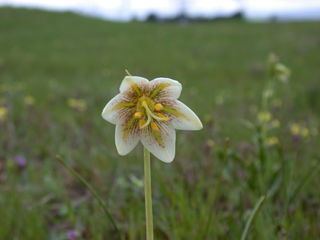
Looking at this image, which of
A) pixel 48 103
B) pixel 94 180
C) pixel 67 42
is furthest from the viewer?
pixel 67 42

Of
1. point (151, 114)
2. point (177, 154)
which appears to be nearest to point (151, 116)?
point (151, 114)

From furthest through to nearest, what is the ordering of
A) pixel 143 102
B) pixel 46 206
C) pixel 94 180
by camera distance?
pixel 94 180 < pixel 46 206 < pixel 143 102

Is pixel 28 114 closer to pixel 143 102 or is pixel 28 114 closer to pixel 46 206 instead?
pixel 46 206

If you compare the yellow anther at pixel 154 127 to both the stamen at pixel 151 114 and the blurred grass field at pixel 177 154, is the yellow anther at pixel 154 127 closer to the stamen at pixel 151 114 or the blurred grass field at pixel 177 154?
the stamen at pixel 151 114

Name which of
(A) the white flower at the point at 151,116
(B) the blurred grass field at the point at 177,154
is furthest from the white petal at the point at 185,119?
(B) the blurred grass field at the point at 177,154

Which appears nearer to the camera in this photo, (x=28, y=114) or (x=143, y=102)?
(x=143, y=102)

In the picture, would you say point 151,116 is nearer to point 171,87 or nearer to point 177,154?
point 171,87

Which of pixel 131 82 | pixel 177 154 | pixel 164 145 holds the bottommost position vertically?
pixel 177 154

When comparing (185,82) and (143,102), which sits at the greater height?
(143,102)

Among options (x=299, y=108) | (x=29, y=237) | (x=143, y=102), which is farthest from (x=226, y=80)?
(x=143, y=102)
